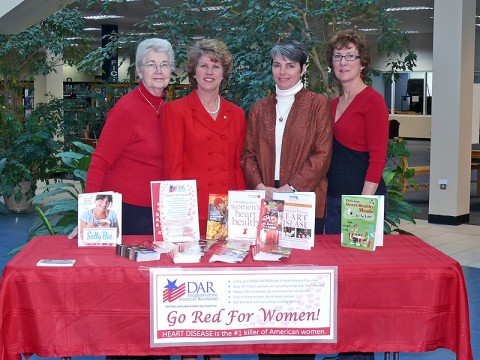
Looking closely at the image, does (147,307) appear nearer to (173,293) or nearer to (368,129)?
(173,293)

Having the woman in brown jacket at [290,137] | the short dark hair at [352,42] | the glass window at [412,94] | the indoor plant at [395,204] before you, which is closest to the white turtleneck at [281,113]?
the woman in brown jacket at [290,137]

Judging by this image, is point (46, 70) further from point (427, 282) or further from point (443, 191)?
point (427, 282)

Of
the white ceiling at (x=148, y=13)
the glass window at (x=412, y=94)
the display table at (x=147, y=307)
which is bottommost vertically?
the display table at (x=147, y=307)

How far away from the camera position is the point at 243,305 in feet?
9.37

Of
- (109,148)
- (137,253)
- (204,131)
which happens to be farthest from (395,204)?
(137,253)

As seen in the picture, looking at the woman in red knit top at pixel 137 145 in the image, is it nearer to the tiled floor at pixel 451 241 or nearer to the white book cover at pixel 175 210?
the white book cover at pixel 175 210

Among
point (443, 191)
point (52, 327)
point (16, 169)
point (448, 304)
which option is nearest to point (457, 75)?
point (443, 191)

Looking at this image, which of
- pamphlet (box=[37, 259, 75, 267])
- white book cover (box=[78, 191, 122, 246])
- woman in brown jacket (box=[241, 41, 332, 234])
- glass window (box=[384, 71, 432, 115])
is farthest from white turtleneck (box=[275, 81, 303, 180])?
glass window (box=[384, 71, 432, 115])

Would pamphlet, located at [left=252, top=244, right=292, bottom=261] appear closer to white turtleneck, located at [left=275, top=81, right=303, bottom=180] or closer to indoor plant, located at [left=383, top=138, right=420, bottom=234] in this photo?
white turtleneck, located at [left=275, top=81, right=303, bottom=180]

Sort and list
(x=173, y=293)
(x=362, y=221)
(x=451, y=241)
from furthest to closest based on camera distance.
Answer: (x=451, y=241)
(x=362, y=221)
(x=173, y=293)

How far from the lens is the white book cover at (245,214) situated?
3.16 meters

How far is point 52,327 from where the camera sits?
9.23 feet

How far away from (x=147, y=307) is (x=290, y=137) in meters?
1.13

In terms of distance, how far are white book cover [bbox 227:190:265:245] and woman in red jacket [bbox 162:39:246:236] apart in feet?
1.07
